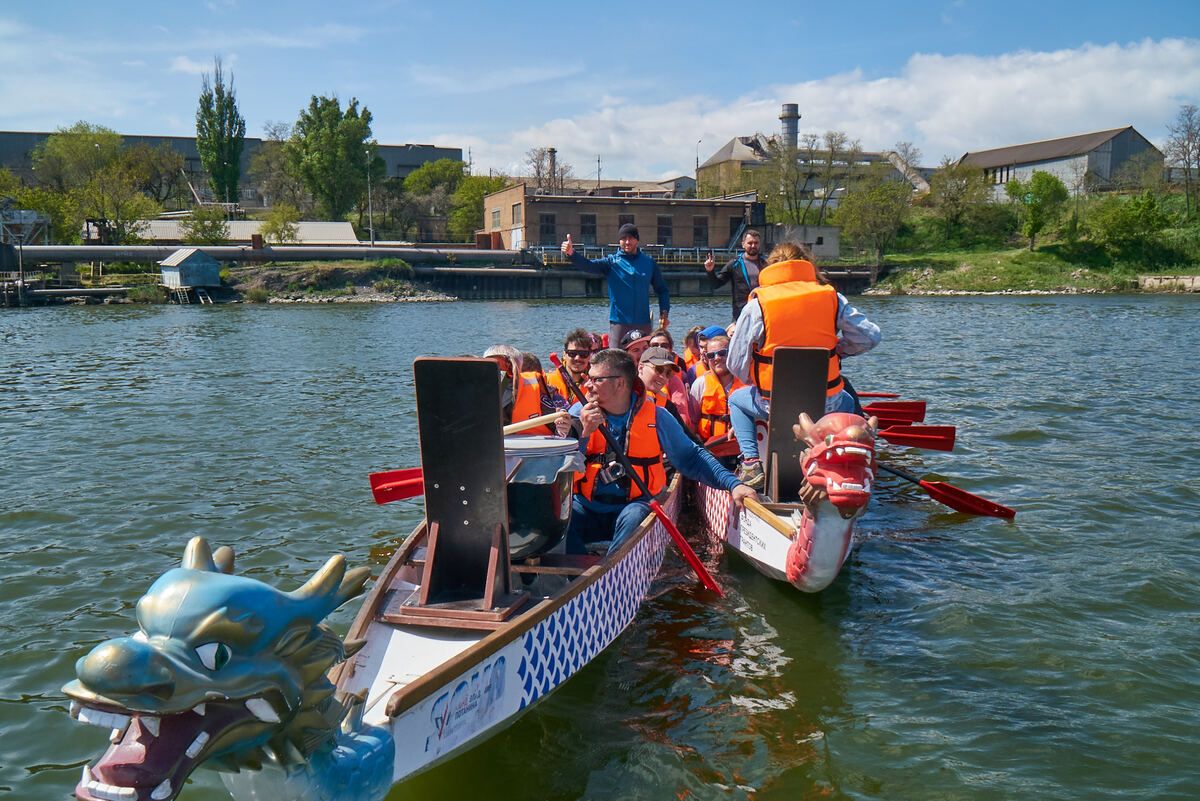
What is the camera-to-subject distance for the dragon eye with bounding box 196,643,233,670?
104 inches

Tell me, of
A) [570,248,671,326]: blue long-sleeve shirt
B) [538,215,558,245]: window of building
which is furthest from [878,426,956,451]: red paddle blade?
[538,215,558,245]: window of building

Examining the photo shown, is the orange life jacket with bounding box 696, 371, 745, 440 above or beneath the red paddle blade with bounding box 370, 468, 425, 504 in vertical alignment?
above

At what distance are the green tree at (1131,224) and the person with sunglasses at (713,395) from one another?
5291 centimetres

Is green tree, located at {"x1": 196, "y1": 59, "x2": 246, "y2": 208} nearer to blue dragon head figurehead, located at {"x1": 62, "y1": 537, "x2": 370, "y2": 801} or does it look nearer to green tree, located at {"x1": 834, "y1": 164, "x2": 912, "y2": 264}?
green tree, located at {"x1": 834, "y1": 164, "x2": 912, "y2": 264}

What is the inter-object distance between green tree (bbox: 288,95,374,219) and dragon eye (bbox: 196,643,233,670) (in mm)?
71778

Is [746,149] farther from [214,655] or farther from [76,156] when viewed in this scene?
[214,655]

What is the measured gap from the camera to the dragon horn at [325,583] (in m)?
2.95

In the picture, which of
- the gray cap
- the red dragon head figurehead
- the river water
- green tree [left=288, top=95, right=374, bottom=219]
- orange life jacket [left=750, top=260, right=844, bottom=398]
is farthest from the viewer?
green tree [left=288, top=95, right=374, bottom=219]

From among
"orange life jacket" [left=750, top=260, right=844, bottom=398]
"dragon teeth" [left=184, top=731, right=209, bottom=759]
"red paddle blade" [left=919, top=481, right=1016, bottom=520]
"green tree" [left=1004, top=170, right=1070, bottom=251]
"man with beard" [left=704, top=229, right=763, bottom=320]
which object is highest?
"green tree" [left=1004, top=170, right=1070, bottom=251]

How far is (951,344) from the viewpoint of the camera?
983 inches

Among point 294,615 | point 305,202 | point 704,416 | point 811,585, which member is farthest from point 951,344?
point 305,202

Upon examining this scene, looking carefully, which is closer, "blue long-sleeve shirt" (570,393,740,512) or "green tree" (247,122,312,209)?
"blue long-sleeve shirt" (570,393,740,512)

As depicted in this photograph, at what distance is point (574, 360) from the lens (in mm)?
8328

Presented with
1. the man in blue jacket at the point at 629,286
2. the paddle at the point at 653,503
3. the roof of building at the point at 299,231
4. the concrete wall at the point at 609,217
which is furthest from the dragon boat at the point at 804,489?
the roof of building at the point at 299,231
